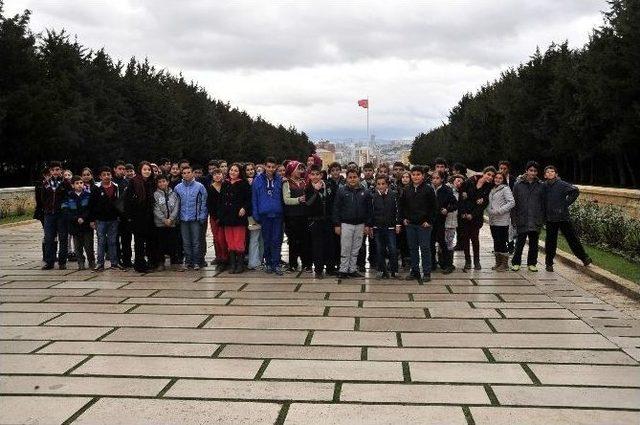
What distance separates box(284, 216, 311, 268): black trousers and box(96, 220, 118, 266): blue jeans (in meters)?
2.81

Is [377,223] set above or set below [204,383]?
above

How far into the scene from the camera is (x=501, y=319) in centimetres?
698

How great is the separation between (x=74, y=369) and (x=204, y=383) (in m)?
1.16

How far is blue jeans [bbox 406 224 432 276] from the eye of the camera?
31.4 feet

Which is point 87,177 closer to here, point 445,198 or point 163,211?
point 163,211

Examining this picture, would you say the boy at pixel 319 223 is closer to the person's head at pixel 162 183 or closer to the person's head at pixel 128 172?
the person's head at pixel 162 183

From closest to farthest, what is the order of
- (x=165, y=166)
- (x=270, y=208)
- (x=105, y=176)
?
(x=270, y=208)
(x=105, y=176)
(x=165, y=166)

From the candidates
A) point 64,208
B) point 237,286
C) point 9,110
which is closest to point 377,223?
point 237,286

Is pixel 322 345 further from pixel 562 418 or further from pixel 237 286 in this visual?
pixel 237 286

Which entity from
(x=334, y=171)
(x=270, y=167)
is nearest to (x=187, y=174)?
(x=270, y=167)

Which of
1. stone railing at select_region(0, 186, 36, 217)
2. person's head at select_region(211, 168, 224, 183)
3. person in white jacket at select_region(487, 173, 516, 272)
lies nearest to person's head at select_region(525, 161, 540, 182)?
person in white jacket at select_region(487, 173, 516, 272)

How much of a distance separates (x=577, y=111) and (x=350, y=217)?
84.9 ft

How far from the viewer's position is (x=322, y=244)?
10.1 m

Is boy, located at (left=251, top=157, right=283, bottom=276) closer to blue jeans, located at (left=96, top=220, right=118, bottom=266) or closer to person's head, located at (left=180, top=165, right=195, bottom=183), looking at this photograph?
person's head, located at (left=180, top=165, right=195, bottom=183)
